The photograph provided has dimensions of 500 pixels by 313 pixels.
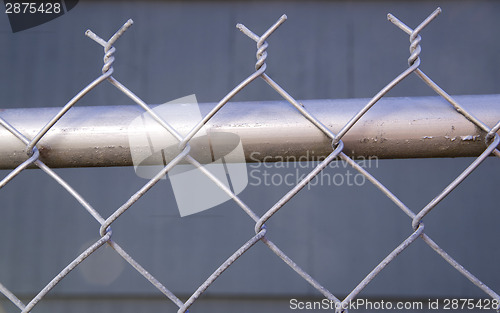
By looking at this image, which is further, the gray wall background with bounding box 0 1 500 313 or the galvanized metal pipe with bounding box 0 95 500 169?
the gray wall background with bounding box 0 1 500 313

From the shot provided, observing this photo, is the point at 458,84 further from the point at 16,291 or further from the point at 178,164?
the point at 16,291

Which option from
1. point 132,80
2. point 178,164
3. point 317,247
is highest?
point 132,80

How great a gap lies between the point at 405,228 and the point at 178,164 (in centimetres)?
222

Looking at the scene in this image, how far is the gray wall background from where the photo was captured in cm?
243

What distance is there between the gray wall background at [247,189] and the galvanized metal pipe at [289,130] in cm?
189

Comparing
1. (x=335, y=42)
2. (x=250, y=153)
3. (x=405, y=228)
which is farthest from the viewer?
(x=335, y=42)

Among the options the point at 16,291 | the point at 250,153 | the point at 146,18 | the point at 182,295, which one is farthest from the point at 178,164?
the point at 16,291

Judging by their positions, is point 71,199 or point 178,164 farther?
point 71,199

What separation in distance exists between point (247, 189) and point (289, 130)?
6.64 ft

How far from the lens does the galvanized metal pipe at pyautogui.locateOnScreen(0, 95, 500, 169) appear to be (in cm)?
48

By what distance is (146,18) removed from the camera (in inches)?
105

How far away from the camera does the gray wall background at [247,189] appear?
243cm

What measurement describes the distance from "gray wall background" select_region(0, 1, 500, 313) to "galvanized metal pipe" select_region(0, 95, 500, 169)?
189cm

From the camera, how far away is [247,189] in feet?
8.20
